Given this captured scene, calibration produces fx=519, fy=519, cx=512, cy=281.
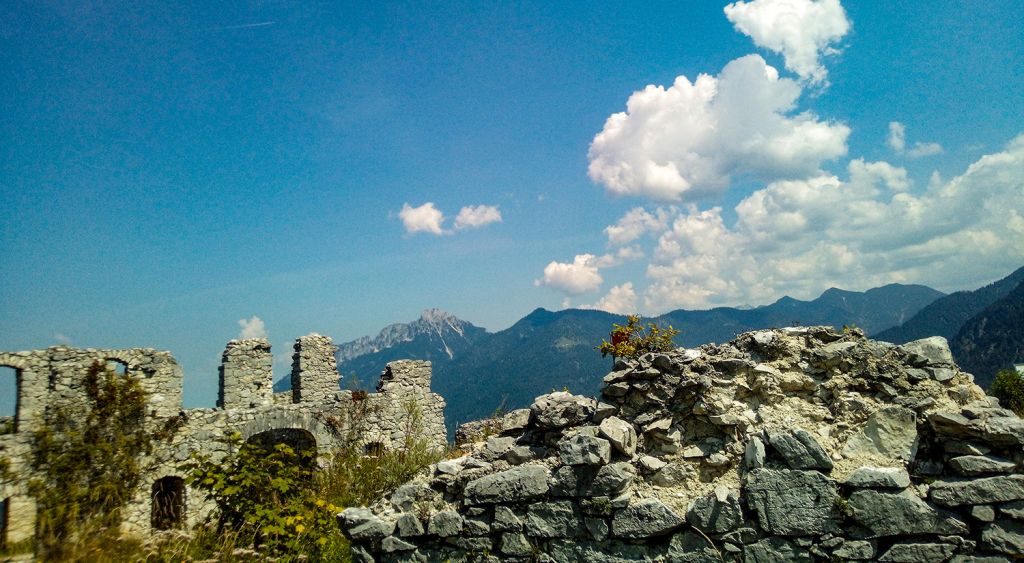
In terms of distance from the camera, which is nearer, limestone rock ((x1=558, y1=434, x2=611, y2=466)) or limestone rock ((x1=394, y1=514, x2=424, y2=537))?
limestone rock ((x1=558, y1=434, x2=611, y2=466))

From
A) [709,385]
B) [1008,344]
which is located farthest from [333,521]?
[1008,344]

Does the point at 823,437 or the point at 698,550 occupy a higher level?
the point at 823,437

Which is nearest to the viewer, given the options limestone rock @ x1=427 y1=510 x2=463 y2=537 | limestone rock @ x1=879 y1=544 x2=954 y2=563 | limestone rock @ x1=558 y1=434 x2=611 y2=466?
limestone rock @ x1=879 y1=544 x2=954 y2=563

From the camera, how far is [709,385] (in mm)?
5914

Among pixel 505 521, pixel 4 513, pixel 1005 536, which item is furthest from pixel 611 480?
pixel 4 513

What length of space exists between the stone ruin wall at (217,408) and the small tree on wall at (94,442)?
23 cm

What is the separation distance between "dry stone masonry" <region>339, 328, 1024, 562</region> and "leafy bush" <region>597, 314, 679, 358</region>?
1283mm

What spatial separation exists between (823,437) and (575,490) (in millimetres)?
2690

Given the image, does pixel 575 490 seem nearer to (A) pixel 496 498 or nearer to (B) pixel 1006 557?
(A) pixel 496 498

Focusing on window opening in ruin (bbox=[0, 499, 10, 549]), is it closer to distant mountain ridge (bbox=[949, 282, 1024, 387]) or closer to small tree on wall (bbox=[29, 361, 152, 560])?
small tree on wall (bbox=[29, 361, 152, 560])

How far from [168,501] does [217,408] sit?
2632mm

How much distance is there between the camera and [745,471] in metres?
5.40

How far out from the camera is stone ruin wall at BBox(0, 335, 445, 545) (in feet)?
42.0

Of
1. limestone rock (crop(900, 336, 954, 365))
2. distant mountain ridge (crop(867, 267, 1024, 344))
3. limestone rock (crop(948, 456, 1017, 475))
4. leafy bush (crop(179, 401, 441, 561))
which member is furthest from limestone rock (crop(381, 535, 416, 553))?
distant mountain ridge (crop(867, 267, 1024, 344))
